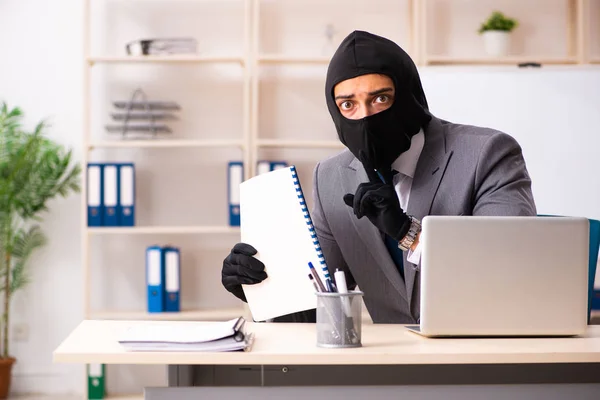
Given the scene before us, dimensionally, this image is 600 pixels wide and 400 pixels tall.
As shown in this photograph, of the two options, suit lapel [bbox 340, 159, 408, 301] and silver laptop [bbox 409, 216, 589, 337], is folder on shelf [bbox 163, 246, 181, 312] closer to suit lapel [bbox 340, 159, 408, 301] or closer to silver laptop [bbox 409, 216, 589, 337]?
suit lapel [bbox 340, 159, 408, 301]

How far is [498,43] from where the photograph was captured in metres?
3.82

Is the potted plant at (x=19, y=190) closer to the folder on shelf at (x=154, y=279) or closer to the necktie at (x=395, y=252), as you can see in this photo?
the folder on shelf at (x=154, y=279)

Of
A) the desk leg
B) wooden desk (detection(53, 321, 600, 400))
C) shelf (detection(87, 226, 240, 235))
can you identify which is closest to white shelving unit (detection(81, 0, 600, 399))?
shelf (detection(87, 226, 240, 235))

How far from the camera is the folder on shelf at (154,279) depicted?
12.1 ft

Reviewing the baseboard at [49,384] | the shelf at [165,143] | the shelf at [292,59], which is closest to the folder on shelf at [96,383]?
the baseboard at [49,384]

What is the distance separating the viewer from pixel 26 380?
Result: 3.94m

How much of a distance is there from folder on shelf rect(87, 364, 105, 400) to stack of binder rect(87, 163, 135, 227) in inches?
29.1

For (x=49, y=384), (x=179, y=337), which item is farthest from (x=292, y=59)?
(x=179, y=337)

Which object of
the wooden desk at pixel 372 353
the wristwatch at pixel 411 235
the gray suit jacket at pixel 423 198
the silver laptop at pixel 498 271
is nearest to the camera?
the wooden desk at pixel 372 353

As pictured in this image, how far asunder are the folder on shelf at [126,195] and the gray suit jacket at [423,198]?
5.77ft

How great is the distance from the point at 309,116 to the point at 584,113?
1386 mm

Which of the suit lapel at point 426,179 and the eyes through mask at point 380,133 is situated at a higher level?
the eyes through mask at point 380,133

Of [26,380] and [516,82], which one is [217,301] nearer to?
[26,380]

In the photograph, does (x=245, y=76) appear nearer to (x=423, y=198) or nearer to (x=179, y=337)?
(x=423, y=198)
